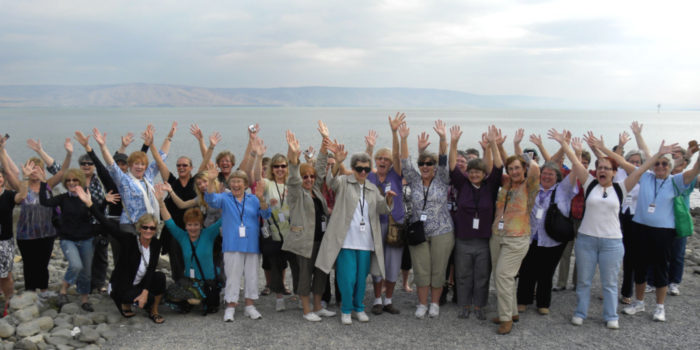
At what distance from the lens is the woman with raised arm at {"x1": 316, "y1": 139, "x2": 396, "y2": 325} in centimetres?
637

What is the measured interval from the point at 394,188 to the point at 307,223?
4.34 feet

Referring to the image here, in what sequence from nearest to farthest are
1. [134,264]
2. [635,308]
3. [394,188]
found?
[134,264] → [394,188] → [635,308]

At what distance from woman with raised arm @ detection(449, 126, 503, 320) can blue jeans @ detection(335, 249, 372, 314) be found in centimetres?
135

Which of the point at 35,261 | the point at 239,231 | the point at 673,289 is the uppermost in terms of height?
the point at 239,231

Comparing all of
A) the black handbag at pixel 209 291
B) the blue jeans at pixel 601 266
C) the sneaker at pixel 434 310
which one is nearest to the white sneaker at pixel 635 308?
the blue jeans at pixel 601 266

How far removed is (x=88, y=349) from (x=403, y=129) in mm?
4895

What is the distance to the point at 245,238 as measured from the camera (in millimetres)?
6570

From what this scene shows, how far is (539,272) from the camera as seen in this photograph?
6.91 meters

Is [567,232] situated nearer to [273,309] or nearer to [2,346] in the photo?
[273,309]

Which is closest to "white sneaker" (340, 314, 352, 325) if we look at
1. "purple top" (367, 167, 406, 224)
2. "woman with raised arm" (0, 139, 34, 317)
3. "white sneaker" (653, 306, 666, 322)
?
"purple top" (367, 167, 406, 224)

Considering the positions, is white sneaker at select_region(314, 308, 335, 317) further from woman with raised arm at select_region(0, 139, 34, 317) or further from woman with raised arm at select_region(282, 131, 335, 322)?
woman with raised arm at select_region(0, 139, 34, 317)

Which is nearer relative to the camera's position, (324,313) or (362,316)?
(362,316)

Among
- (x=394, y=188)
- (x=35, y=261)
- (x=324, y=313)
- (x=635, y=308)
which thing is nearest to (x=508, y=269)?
(x=394, y=188)

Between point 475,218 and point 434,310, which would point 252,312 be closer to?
point 434,310
